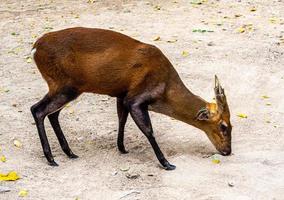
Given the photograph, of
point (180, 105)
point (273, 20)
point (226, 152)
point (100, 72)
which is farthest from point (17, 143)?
point (273, 20)

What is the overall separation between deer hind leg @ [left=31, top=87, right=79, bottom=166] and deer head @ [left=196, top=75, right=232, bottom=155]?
4.59ft

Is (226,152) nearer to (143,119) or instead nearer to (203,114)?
(203,114)

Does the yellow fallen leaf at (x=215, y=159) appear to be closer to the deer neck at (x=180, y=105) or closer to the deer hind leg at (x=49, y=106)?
the deer neck at (x=180, y=105)

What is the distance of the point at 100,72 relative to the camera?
634 cm

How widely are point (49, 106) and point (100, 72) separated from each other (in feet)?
2.11

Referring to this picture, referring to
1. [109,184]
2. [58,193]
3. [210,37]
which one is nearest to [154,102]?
[109,184]

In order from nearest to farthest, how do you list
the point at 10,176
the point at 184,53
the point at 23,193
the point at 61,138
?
the point at 23,193 → the point at 10,176 → the point at 61,138 → the point at 184,53

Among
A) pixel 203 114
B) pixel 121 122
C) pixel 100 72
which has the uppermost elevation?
pixel 100 72

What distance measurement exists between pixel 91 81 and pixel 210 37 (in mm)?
5011

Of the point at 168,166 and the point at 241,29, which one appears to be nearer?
the point at 168,166

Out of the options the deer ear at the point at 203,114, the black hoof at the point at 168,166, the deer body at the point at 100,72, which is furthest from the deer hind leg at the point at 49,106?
the deer ear at the point at 203,114

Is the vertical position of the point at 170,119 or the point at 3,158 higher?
the point at 3,158

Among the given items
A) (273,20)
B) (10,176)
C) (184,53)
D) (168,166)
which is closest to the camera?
(10,176)

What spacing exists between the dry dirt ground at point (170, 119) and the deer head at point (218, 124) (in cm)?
19
